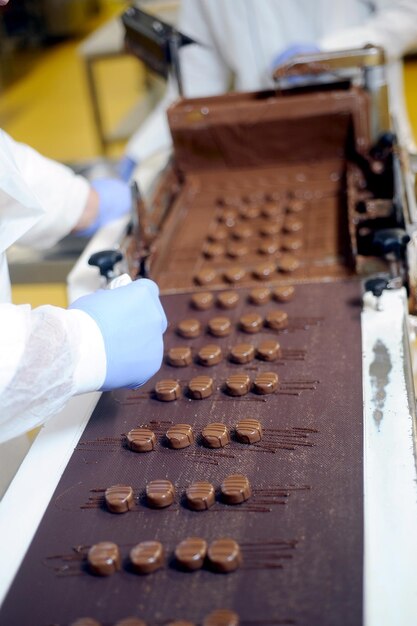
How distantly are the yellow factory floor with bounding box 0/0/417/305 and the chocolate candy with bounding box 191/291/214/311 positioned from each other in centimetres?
345

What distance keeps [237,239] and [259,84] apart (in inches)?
44.1

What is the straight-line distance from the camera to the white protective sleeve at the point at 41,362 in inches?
40.8

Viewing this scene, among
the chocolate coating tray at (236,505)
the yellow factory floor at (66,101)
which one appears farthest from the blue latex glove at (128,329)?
the yellow factory floor at (66,101)

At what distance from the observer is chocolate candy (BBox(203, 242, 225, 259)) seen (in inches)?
68.1

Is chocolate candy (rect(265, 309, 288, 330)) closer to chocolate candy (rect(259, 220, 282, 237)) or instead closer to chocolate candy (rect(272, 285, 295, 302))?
chocolate candy (rect(272, 285, 295, 302))

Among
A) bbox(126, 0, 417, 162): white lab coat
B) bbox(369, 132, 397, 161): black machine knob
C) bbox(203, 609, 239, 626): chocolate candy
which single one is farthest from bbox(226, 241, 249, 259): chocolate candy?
bbox(203, 609, 239, 626): chocolate candy

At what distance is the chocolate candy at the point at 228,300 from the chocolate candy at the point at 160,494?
52 centimetres

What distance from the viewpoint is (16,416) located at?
1.07 m

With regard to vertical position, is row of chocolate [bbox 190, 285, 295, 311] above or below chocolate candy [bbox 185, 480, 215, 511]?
below

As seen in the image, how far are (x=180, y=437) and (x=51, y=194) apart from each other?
2.88 ft

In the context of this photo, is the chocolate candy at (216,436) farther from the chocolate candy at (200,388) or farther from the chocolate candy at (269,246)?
the chocolate candy at (269,246)

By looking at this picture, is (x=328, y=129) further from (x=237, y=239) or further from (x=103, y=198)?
(x=103, y=198)

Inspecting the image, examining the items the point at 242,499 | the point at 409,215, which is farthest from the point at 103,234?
the point at 242,499

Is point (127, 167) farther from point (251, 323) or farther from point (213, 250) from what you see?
point (251, 323)
